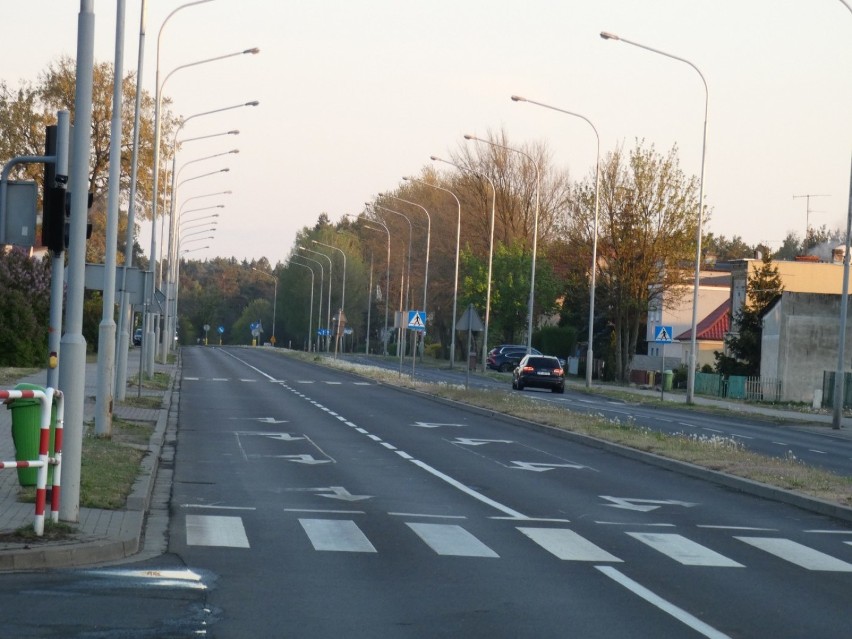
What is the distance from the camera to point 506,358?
249 feet

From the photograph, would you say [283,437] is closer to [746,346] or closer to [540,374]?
[540,374]

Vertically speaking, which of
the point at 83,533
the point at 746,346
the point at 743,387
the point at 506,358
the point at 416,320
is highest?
the point at 416,320

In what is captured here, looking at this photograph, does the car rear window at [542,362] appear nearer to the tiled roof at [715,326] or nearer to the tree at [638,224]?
the tree at [638,224]

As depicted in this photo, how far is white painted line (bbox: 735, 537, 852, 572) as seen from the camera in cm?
1112

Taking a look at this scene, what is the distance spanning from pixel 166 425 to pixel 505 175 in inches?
2466

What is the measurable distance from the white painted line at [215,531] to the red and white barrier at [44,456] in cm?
120

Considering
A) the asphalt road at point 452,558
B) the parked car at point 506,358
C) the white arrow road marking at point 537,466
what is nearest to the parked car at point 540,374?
the parked car at point 506,358

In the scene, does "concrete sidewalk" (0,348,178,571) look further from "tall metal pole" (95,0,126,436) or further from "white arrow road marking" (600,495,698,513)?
"white arrow road marking" (600,495,698,513)

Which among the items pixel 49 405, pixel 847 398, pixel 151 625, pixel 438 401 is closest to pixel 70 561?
pixel 49 405

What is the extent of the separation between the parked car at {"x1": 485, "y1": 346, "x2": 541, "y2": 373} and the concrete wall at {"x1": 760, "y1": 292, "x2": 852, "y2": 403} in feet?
68.4

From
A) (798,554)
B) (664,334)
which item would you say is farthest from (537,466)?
(664,334)

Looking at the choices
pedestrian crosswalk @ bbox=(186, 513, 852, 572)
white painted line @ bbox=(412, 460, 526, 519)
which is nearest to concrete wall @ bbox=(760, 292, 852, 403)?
white painted line @ bbox=(412, 460, 526, 519)

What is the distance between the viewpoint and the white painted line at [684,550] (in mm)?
11102

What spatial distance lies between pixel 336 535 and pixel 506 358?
211ft
